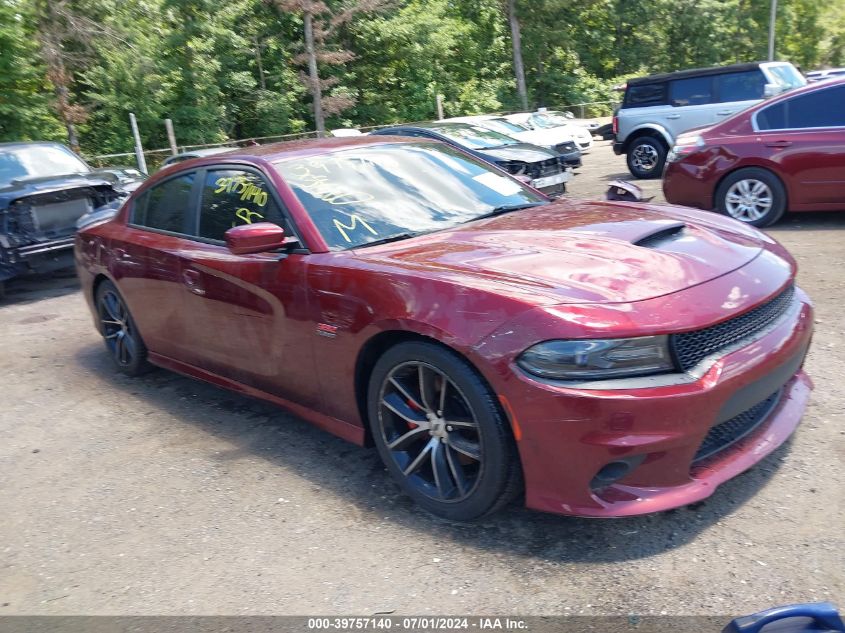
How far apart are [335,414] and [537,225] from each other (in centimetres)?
133

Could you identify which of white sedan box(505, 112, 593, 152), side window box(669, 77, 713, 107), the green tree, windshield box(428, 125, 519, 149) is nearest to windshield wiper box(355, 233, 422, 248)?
windshield box(428, 125, 519, 149)

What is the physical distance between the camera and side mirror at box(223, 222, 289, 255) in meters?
3.48

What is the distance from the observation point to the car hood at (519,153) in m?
11.3

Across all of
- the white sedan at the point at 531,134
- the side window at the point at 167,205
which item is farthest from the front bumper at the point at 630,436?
the white sedan at the point at 531,134

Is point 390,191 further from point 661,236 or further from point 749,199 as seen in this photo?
point 749,199

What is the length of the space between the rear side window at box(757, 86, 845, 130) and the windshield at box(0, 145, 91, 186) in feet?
26.8

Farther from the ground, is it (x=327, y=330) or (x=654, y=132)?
(x=327, y=330)

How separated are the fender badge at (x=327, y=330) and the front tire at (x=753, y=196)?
5.95 meters

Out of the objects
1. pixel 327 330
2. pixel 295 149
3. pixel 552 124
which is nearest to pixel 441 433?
pixel 327 330

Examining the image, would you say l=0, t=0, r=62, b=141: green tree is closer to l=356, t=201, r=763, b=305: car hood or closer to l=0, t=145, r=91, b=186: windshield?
l=0, t=145, r=91, b=186: windshield

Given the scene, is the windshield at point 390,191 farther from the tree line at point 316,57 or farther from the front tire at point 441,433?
the tree line at point 316,57

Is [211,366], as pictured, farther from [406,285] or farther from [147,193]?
[406,285]

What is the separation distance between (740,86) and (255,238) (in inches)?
464

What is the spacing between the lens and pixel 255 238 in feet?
11.4
